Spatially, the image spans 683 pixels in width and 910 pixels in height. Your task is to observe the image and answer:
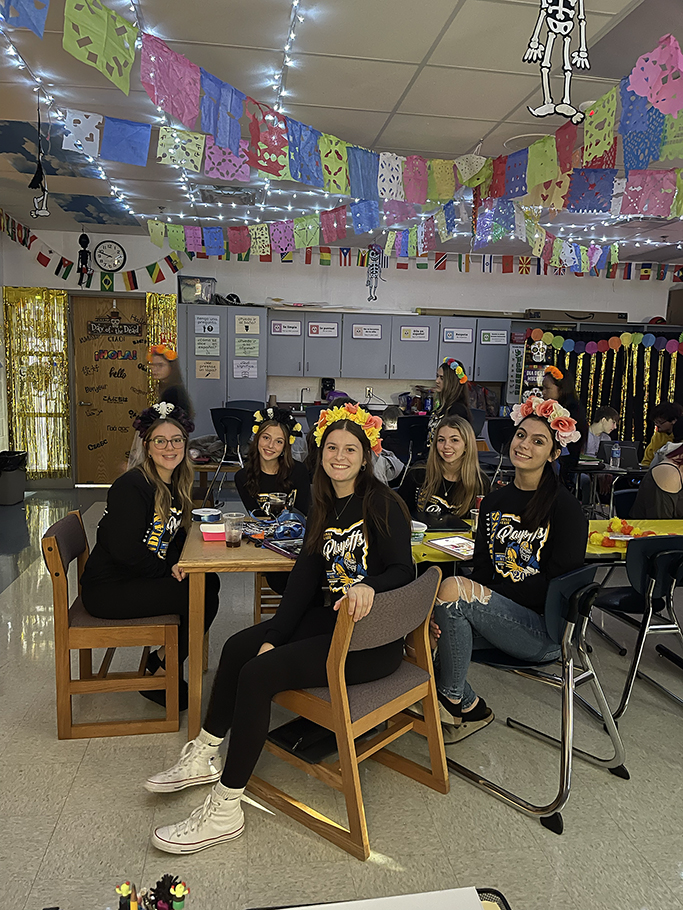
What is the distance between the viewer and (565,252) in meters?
5.93

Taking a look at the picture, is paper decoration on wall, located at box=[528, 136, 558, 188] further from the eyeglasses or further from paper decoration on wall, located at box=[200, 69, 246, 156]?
the eyeglasses

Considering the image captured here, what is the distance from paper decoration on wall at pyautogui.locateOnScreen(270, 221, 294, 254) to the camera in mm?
5773

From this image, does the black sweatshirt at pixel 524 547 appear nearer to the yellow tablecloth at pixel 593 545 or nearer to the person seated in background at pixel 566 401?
the yellow tablecloth at pixel 593 545

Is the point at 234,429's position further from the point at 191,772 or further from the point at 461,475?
the point at 191,772

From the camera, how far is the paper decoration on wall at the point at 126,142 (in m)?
3.07

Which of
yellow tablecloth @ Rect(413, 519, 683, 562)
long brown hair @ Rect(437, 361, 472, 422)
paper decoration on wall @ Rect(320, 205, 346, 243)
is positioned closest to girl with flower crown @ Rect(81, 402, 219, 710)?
yellow tablecloth @ Rect(413, 519, 683, 562)

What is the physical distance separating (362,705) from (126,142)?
2745mm

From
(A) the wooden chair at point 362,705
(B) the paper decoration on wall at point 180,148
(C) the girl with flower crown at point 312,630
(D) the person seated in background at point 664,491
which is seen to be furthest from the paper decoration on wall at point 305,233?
(A) the wooden chair at point 362,705

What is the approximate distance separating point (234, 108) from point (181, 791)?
2947 millimetres

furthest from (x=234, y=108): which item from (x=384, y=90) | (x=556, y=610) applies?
(x=556, y=610)

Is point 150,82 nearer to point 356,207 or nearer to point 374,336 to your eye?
point 356,207

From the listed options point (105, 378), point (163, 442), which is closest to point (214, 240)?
point (105, 378)

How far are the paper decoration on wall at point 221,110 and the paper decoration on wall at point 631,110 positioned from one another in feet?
5.76

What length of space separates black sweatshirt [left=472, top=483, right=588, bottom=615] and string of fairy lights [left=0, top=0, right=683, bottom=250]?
7.47 ft
